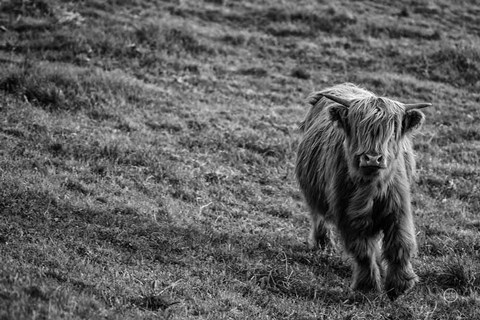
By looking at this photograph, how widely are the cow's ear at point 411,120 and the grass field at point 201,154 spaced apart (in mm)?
1599

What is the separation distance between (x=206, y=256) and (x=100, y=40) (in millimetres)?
8097

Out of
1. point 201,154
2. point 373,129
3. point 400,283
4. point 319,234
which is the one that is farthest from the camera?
point 201,154

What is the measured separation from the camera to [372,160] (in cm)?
544

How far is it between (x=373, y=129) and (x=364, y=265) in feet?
4.51

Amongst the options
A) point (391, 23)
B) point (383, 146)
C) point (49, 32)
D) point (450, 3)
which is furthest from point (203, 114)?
point (450, 3)

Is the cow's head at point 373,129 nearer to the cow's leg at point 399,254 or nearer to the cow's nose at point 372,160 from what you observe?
the cow's nose at point 372,160

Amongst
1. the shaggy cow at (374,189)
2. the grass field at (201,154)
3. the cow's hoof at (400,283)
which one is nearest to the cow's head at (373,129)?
the shaggy cow at (374,189)

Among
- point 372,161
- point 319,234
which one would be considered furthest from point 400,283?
point 319,234

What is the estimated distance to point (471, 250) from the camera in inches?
271

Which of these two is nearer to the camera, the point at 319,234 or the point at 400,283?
the point at 400,283

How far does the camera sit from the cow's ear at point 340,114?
605cm

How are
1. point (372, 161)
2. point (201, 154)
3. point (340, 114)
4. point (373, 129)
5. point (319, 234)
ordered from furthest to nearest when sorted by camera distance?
point (201, 154)
point (319, 234)
point (340, 114)
point (373, 129)
point (372, 161)

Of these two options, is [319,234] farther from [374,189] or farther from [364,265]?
[374,189]

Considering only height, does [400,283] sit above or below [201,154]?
above
